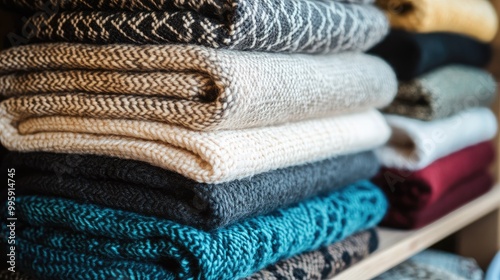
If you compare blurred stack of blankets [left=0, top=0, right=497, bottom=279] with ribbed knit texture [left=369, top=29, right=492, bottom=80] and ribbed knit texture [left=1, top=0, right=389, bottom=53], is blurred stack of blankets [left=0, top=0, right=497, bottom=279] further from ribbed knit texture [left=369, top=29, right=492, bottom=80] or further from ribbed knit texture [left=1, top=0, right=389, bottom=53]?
ribbed knit texture [left=369, top=29, right=492, bottom=80]

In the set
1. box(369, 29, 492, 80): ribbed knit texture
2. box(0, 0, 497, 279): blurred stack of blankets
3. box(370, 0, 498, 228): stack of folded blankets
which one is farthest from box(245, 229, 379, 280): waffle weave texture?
box(369, 29, 492, 80): ribbed knit texture

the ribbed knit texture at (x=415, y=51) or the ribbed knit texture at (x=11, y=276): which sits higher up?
the ribbed knit texture at (x=415, y=51)

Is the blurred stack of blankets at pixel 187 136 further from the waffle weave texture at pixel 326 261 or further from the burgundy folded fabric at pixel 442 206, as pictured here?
the burgundy folded fabric at pixel 442 206

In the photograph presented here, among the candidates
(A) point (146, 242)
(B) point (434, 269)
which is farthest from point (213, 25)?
(B) point (434, 269)

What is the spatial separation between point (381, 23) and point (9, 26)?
14.7 inches

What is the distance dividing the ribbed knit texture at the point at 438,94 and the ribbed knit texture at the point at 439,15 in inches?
2.2

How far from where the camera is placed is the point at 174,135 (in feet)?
1.49

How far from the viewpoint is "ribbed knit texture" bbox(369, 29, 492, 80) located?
2.47 ft

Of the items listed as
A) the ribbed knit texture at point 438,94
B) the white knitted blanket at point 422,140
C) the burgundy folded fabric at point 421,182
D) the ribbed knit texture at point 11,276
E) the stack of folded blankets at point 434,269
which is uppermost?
the ribbed knit texture at point 438,94

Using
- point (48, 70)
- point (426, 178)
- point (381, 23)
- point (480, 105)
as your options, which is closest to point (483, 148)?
point (480, 105)

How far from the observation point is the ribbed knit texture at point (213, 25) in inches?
17.6

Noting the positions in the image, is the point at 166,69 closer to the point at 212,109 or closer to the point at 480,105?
the point at 212,109

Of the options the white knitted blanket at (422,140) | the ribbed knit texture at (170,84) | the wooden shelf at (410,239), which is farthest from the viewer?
the white knitted blanket at (422,140)

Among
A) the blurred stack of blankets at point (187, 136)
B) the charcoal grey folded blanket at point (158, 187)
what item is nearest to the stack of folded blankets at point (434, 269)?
the blurred stack of blankets at point (187, 136)
